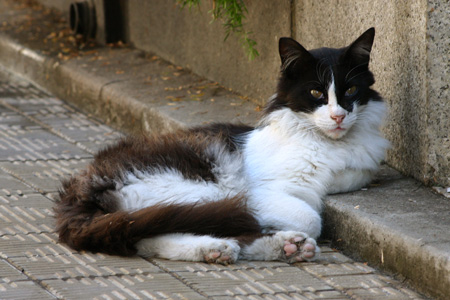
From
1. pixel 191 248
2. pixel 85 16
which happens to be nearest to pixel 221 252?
pixel 191 248

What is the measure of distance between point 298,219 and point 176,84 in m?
3.37

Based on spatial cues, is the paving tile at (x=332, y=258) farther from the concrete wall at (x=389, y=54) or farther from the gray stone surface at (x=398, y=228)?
the concrete wall at (x=389, y=54)

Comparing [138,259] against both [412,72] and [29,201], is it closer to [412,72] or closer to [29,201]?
[29,201]

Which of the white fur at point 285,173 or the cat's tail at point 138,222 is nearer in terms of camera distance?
the cat's tail at point 138,222

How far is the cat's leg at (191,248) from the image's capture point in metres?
3.91

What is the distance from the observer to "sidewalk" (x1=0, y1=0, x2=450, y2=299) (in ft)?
12.1

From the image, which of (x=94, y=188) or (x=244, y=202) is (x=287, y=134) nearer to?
(x=244, y=202)

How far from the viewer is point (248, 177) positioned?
4.44 metres

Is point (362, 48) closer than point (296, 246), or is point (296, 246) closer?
point (296, 246)

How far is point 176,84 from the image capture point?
726cm

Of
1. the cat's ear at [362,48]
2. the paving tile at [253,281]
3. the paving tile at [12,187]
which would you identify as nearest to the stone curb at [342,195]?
the paving tile at [253,281]

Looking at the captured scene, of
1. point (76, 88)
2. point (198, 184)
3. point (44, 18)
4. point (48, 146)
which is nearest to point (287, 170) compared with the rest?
point (198, 184)

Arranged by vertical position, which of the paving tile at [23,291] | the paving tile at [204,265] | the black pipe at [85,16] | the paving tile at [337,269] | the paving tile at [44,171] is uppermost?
the black pipe at [85,16]

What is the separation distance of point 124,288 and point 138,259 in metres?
0.38
